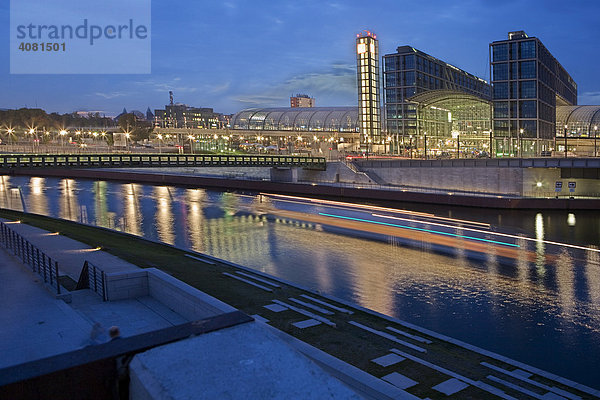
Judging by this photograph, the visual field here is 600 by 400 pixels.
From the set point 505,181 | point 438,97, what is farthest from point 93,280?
point 438,97

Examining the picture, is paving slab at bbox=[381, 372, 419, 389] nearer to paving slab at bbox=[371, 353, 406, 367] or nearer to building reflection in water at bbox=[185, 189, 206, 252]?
paving slab at bbox=[371, 353, 406, 367]

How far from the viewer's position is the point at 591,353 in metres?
17.6

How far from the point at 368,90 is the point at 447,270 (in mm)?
106818

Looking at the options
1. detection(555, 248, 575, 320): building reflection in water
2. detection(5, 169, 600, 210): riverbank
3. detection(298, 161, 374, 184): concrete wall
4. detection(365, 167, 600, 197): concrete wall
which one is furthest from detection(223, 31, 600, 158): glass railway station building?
detection(555, 248, 575, 320): building reflection in water

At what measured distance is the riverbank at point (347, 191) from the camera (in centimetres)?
5581

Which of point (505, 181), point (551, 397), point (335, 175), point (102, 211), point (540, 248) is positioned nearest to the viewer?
point (551, 397)

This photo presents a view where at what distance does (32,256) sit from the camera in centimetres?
1927

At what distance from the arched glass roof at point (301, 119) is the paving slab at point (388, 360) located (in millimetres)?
145621

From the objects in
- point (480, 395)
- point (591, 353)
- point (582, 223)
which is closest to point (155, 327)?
point (480, 395)

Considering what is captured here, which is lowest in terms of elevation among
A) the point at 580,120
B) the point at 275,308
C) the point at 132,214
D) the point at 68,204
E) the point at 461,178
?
the point at 275,308

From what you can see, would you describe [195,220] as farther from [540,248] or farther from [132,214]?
[540,248]

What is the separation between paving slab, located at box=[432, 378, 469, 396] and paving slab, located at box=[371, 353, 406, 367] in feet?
5.07

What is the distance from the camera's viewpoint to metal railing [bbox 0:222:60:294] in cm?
1689

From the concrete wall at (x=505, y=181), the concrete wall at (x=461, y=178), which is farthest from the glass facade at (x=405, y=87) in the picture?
the concrete wall at (x=505, y=181)
